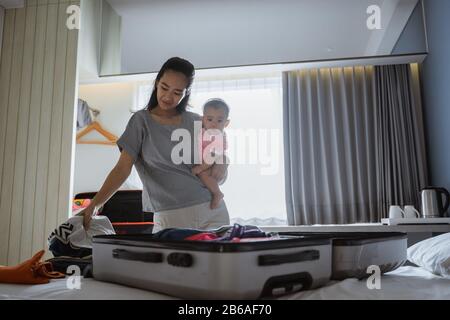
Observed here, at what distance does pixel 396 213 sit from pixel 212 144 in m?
1.67

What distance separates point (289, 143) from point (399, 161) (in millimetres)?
814

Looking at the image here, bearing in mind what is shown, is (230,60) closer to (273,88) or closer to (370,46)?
(273,88)

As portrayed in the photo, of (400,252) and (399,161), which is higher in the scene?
(399,161)

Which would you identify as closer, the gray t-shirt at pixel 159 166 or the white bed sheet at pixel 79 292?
the white bed sheet at pixel 79 292

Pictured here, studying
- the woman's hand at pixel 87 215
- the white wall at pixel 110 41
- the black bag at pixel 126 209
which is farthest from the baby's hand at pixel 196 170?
the white wall at pixel 110 41

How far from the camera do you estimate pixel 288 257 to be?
1.90ft

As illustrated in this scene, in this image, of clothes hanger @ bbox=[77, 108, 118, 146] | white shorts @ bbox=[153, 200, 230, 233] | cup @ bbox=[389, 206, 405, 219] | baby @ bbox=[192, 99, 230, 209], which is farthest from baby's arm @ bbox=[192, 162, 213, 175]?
clothes hanger @ bbox=[77, 108, 118, 146]

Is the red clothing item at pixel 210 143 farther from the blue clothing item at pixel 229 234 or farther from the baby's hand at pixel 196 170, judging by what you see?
the blue clothing item at pixel 229 234

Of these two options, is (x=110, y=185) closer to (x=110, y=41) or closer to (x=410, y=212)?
(x=410, y=212)

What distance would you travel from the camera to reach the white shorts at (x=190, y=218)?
1269 mm

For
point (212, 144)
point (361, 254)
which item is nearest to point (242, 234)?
point (361, 254)

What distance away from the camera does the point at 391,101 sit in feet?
9.71

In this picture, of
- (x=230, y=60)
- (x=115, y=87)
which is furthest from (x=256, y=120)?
(x=115, y=87)

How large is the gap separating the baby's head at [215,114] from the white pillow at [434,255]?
2.79 ft
